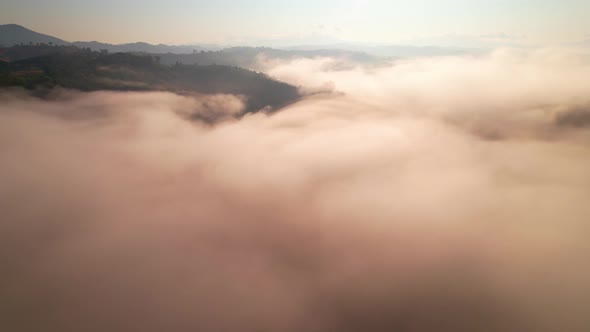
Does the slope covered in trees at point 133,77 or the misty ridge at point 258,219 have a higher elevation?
the slope covered in trees at point 133,77

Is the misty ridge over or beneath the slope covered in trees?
beneath

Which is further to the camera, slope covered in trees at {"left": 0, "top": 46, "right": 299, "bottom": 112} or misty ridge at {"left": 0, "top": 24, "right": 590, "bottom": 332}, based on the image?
slope covered in trees at {"left": 0, "top": 46, "right": 299, "bottom": 112}

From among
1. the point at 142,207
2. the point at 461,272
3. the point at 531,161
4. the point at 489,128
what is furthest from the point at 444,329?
the point at 489,128

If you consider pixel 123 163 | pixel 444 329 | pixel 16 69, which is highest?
pixel 16 69

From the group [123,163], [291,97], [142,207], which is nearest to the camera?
[142,207]

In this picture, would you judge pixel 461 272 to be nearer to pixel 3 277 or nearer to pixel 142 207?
pixel 142 207

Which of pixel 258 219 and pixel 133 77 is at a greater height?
pixel 133 77

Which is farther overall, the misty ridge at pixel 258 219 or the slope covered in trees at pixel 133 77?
the slope covered in trees at pixel 133 77

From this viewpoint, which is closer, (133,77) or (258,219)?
(258,219)
